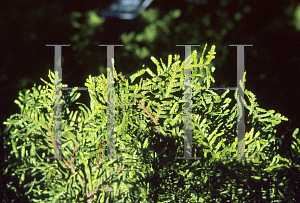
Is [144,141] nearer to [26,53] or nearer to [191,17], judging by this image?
[26,53]

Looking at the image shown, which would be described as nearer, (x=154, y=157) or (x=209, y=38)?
(x=154, y=157)

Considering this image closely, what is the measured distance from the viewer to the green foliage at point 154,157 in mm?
530

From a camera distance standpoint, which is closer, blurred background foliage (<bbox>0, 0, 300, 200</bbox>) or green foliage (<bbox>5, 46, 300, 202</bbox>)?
green foliage (<bbox>5, 46, 300, 202</bbox>)

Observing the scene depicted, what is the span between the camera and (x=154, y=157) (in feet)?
1.73

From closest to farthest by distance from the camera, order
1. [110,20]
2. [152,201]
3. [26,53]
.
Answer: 1. [152,201]
2. [26,53]
3. [110,20]

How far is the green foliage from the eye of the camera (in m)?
0.53

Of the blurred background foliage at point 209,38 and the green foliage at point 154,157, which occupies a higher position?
the blurred background foliage at point 209,38

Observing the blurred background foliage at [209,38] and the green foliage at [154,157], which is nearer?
the green foliage at [154,157]

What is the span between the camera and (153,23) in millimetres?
1297

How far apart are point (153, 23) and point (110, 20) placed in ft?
0.74

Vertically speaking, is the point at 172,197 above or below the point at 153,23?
below

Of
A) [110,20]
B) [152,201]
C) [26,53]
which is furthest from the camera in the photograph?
[110,20]

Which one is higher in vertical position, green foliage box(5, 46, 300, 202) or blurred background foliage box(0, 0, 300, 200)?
blurred background foliage box(0, 0, 300, 200)

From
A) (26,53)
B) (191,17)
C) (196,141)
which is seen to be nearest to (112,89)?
(196,141)
